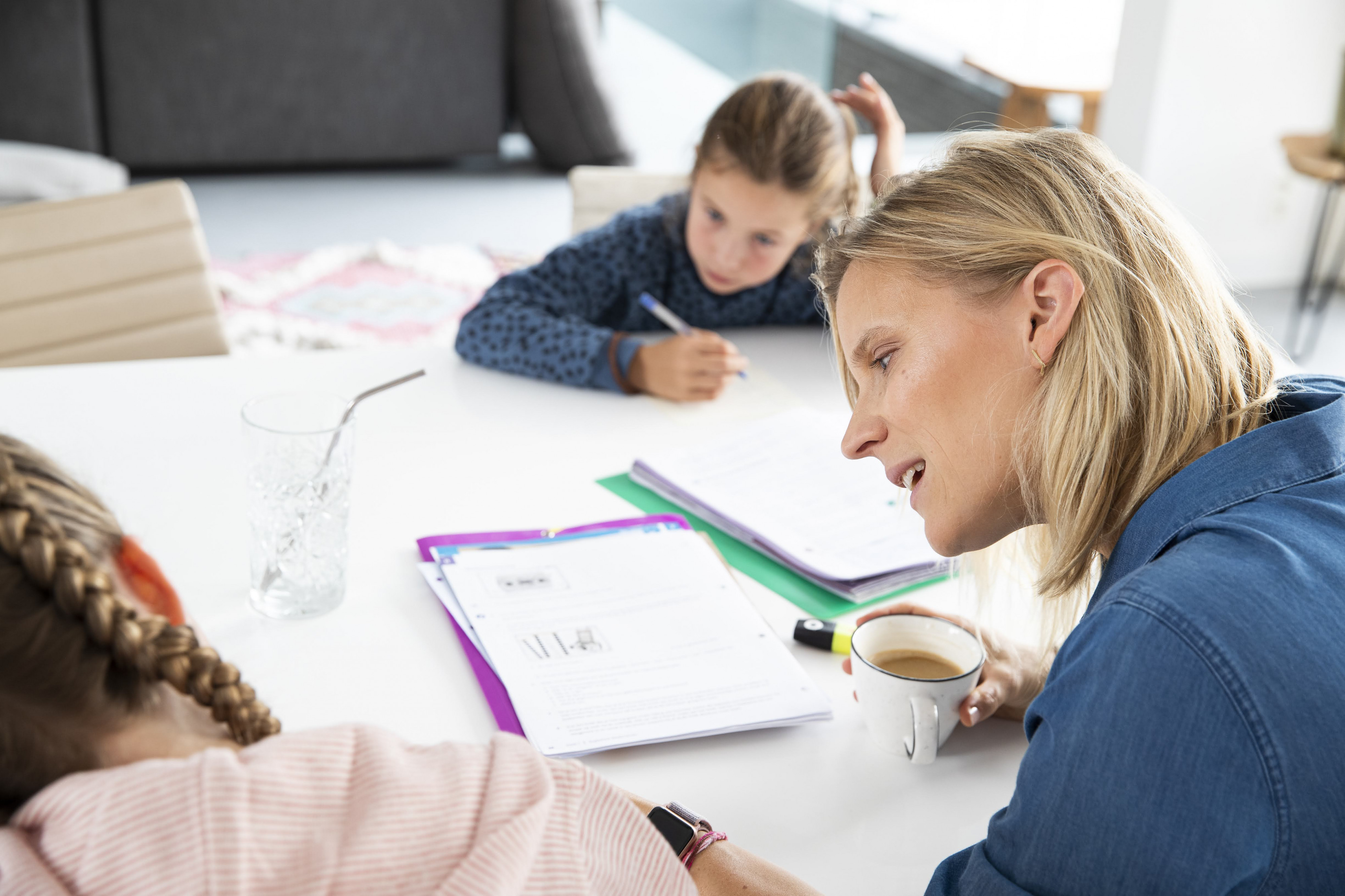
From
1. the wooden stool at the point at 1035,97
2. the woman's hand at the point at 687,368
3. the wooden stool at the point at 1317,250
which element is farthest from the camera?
the wooden stool at the point at 1035,97

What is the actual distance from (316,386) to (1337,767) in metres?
1.24

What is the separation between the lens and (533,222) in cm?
425

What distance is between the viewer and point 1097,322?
0.85 meters

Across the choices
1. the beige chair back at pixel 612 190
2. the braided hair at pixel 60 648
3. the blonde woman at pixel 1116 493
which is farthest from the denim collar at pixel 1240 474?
the beige chair back at pixel 612 190

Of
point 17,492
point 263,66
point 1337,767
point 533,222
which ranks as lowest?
point 533,222

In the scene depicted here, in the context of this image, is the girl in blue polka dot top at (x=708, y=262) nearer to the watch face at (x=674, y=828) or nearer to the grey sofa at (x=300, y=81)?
the watch face at (x=674, y=828)

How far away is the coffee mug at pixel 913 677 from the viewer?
917mm

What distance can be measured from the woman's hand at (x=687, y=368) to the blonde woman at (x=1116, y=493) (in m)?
0.49

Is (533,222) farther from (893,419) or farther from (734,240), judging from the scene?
(893,419)

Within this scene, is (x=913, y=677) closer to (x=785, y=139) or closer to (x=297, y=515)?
(x=297, y=515)

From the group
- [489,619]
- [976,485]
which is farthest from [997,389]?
[489,619]

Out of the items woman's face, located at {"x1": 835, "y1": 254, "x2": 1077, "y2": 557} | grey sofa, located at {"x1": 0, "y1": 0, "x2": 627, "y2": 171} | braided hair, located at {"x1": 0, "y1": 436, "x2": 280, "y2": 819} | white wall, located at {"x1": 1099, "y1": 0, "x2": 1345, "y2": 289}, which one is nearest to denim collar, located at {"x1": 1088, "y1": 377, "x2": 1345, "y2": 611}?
woman's face, located at {"x1": 835, "y1": 254, "x2": 1077, "y2": 557}

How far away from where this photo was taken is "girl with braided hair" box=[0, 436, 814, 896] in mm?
523

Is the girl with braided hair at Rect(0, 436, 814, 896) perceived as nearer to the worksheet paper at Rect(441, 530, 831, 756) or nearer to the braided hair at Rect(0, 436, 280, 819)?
the braided hair at Rect(0, 436, 280, 819)
